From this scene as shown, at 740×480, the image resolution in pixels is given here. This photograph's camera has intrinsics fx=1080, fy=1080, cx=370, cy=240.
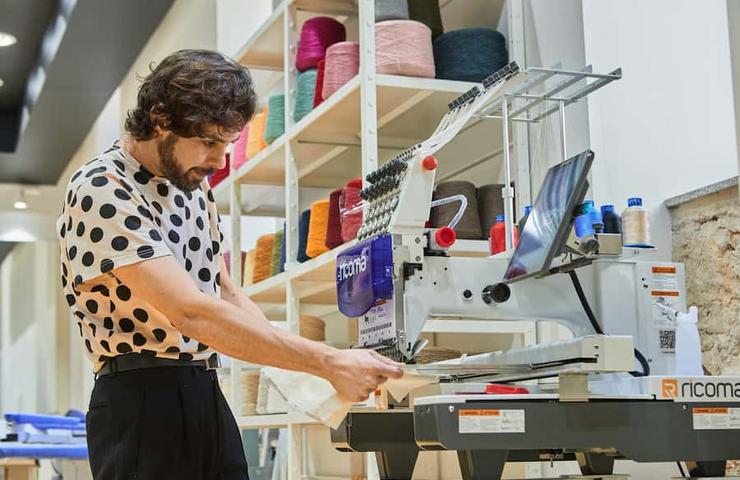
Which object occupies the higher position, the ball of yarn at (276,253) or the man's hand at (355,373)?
the ball of yarn at (276,253)

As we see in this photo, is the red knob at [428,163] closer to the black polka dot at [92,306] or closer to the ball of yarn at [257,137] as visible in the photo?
the black polka dot at [92,306]

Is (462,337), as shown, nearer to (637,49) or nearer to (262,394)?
(262,394)

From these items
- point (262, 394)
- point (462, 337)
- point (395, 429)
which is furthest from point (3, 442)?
point (395, 429)

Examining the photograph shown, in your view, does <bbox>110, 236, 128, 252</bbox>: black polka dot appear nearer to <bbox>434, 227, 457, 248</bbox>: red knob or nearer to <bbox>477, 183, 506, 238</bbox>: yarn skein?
<bbox>434, 227, 457, 248</bbox>: red knob

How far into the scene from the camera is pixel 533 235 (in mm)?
1890

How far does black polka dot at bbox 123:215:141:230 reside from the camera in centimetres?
159

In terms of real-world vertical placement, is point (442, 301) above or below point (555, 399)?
above

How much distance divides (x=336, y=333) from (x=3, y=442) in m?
1.48

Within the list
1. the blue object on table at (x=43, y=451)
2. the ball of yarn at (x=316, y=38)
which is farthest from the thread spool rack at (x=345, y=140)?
the blue object on table at (x=43, y=451)

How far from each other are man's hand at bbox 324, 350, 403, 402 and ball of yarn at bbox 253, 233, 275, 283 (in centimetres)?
250

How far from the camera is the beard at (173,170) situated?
5.44ft

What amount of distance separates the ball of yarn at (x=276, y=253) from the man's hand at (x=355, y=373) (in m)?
2.40

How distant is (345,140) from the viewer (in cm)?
372

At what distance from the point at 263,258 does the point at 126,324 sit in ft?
7.92
